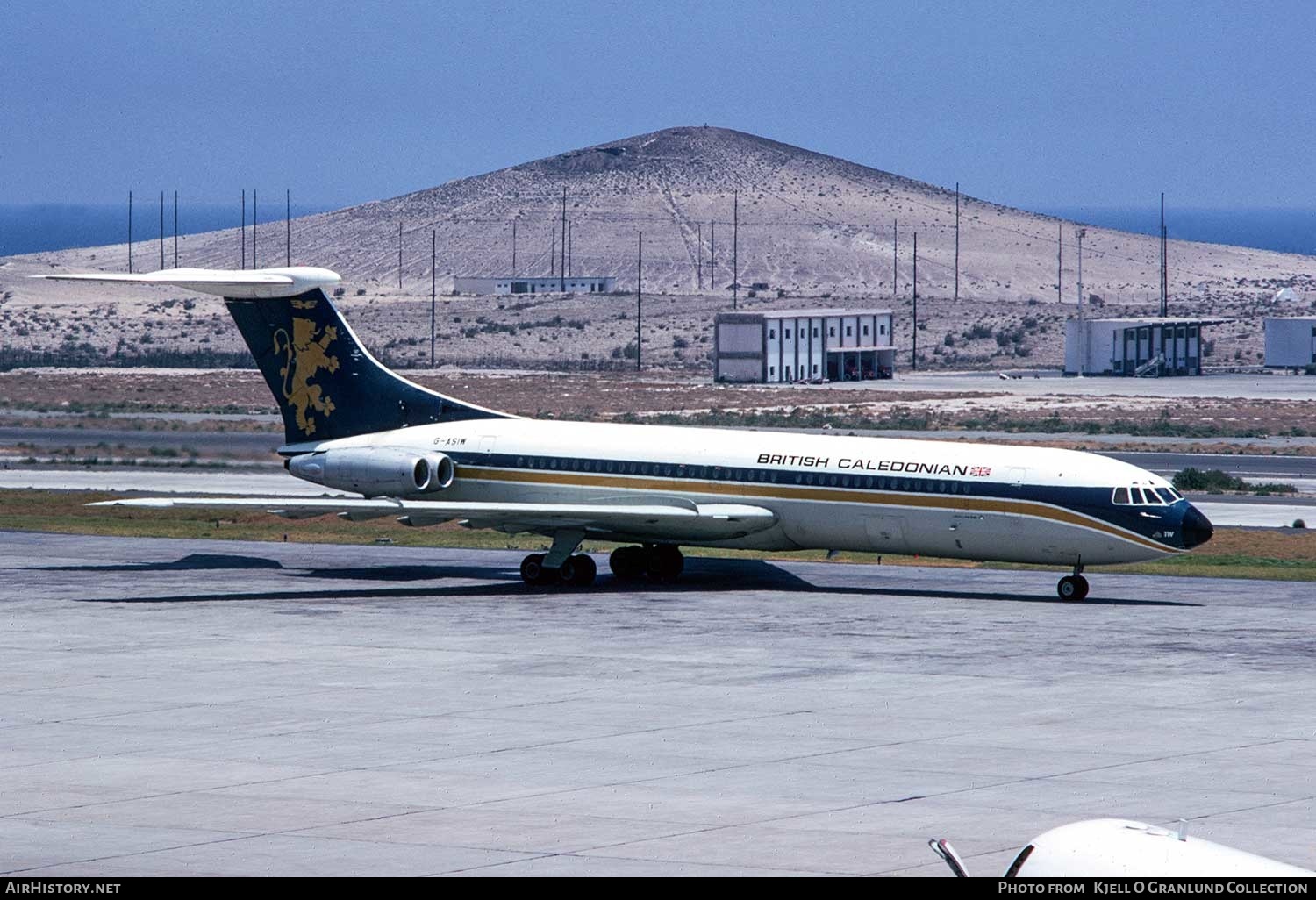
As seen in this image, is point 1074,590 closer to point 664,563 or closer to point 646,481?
point 664,563

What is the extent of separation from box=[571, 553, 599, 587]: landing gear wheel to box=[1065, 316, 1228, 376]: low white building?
312 ft

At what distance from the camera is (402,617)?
35.9m

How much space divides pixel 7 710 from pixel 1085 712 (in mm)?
14174

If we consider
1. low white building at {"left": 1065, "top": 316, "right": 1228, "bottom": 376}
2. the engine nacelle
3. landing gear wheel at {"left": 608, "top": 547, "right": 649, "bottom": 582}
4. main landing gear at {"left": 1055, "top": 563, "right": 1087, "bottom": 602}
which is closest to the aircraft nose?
main landing gear at {"left": 1055, "top": 563, "right": 1087, "bottom": 602}

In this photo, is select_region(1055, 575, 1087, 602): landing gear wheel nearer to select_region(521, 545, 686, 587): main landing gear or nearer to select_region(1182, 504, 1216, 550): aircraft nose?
select_region(1182, 504, 1216, 550): aircraft nose

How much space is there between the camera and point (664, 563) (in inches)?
1654

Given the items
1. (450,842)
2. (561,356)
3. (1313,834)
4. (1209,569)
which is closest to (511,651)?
A: (450,842)

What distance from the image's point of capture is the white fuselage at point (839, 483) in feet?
123

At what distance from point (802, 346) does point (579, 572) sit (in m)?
83.6

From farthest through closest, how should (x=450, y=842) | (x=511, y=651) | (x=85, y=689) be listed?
(x=511, y=651)
(x=85, y=689)
(x=450, y=842)

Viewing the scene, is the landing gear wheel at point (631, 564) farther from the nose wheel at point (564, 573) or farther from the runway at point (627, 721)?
the nose wheel at point (564, 573)

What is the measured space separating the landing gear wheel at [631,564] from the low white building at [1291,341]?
341 feet

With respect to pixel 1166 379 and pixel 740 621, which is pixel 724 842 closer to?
pixel 740 621

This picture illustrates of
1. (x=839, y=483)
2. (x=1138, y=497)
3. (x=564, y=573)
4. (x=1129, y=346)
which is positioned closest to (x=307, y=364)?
(x=564, y=573)
